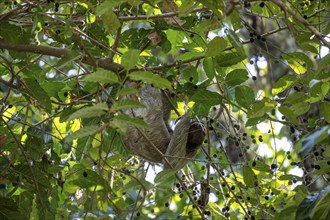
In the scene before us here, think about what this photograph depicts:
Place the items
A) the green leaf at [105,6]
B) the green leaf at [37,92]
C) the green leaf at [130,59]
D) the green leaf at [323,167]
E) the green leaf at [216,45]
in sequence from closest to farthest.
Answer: the green leaf at [130,59] < the green leaf at [105,6] < the green leaf at [216,45] < the green leaf at [323,167] < the green leaf at [37,92]

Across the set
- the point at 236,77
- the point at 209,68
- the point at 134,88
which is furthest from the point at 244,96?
the point at 134,88

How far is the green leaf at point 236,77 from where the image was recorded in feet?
10.3

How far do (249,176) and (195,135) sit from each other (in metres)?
0.29

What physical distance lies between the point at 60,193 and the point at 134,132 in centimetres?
68

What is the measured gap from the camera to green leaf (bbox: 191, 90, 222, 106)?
3.11 m

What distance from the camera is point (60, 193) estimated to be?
3.79 m

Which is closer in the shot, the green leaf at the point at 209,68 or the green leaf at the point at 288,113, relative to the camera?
the green leaf at the point at 288,113

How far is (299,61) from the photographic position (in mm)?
3322

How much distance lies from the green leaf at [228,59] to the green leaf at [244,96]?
13 centimetres

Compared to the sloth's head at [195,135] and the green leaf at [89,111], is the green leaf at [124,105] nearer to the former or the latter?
the green leaf at [89,111]

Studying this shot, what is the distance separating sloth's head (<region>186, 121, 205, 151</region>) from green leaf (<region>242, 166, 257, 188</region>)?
0.24 meters

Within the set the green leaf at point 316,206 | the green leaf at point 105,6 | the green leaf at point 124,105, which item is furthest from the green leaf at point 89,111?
→ the green leaf at point 316,206

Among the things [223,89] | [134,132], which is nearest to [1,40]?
[134,132]

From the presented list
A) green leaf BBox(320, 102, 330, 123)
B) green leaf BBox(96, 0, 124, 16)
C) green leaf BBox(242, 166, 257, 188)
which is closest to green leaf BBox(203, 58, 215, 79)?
green leaf BBox(242, 166, 257, 188)
